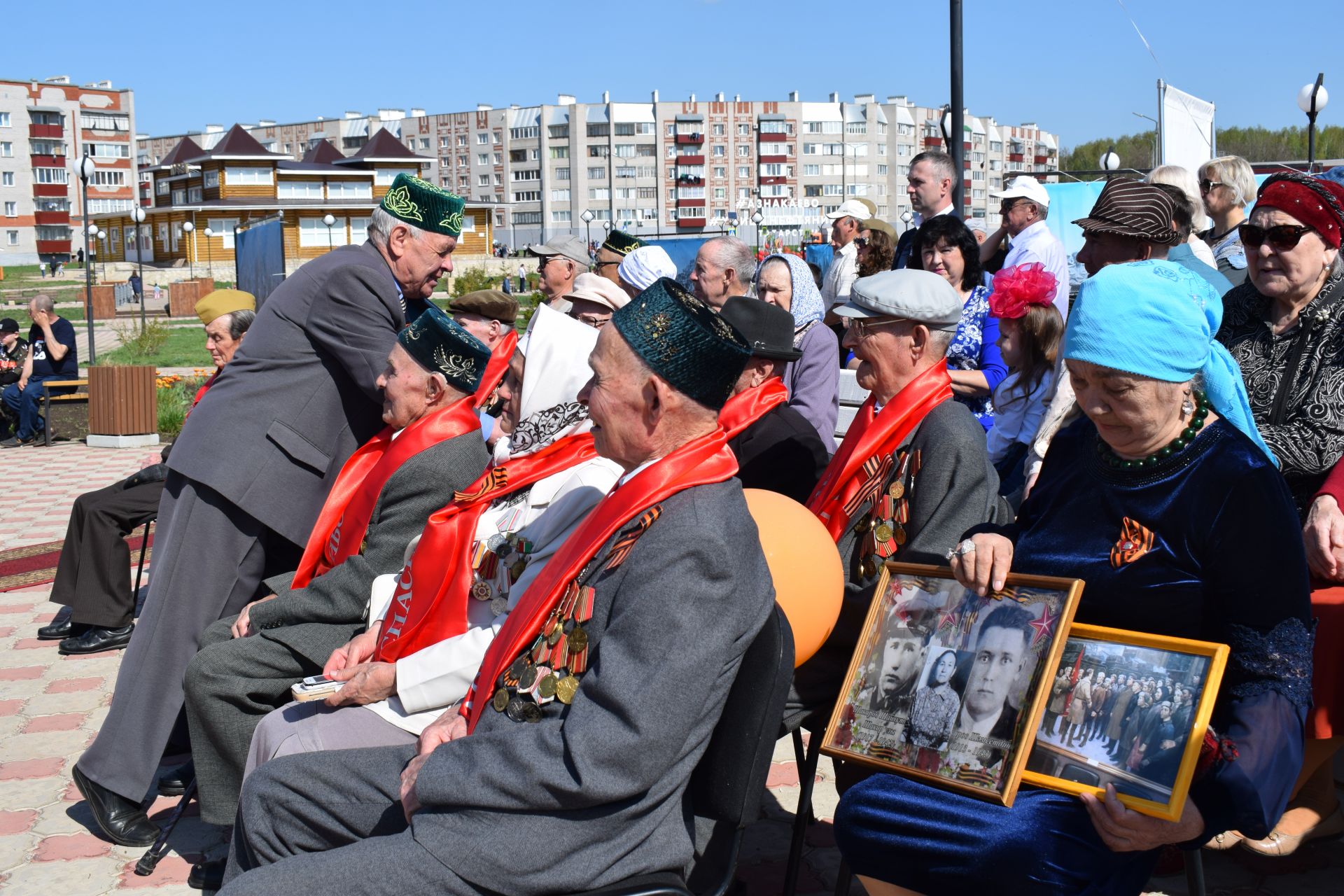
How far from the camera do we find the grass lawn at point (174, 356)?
25.1m

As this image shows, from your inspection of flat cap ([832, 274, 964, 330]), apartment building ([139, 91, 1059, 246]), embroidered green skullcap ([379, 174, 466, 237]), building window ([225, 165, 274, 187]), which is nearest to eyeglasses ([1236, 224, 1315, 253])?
flat cap ([832, 274, 964, 330])

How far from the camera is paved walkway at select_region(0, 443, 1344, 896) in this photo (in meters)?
3.65

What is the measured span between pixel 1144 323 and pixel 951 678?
0.84 metres

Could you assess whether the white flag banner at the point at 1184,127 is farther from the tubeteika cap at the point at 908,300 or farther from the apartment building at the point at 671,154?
the apartment building at the point at 671,154

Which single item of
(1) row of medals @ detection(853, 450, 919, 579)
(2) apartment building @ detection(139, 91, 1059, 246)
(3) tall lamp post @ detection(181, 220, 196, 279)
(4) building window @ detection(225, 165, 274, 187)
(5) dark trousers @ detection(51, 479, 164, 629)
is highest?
(2) apartment building @ detection(139, 91, 1059, 246)

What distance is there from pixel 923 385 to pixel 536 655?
161 centimetres

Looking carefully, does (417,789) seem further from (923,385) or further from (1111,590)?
(923,385)

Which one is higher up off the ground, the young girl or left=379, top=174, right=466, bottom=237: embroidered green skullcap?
left=379, top=174, right=466, bottom=237: embroidered green skullcap

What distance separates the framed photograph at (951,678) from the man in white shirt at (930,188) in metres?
4.95

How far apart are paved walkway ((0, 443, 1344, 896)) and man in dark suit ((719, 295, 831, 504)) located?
45.8 inches

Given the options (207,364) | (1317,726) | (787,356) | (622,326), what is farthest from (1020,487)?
(207,364)

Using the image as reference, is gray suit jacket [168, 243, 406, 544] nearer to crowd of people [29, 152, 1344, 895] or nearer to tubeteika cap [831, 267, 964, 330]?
crowd of people [29, 152, 1344, 895]

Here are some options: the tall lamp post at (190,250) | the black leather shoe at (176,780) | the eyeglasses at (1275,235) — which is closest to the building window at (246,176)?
the tall lamp post at (190,250)

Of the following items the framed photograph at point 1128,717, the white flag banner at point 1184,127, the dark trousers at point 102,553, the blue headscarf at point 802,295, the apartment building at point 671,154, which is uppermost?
the apartment building at point 671,154
